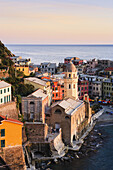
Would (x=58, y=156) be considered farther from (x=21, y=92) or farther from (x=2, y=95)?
(x=21, y=92)

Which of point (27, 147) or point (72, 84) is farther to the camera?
point (72, 84)

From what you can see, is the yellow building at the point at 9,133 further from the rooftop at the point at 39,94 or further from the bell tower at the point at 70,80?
the bell tower at the point at 70,80

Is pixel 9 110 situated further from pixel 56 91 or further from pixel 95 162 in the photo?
pixel 56 91

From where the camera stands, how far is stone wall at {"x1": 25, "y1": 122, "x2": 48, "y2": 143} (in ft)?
126

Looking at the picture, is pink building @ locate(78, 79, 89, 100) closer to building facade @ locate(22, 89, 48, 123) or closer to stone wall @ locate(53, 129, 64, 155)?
building facade @ locate(22, 89, 48, 123)

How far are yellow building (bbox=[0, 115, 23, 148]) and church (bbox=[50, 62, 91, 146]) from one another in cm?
799

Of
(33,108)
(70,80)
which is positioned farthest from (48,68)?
(33,108)

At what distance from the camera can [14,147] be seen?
34688 mm

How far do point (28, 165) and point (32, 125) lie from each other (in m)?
5.71

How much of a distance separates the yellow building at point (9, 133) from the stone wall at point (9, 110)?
4069mm

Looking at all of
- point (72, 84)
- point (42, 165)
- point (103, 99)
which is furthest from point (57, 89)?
point (42, 165)

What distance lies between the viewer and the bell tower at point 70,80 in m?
50.5

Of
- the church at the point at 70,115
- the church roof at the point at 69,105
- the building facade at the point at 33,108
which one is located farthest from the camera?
the building facade at the point at 33,108

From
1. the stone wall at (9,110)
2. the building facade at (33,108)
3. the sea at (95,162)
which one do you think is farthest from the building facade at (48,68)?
the sea at (95,162)
